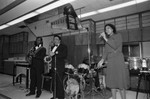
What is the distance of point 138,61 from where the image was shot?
276 centimetres

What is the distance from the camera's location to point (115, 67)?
6.07 feet

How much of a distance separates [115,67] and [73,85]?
1.60 m

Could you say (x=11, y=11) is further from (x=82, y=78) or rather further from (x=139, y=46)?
(x=139, y=46)

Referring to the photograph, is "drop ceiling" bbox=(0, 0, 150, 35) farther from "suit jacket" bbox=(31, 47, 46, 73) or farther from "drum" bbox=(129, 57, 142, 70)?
"drum" bbox=(129, 57, 142, 70)

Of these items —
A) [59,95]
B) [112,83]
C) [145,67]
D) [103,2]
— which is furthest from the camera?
[103,2]

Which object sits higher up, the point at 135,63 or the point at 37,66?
the point at 135,63

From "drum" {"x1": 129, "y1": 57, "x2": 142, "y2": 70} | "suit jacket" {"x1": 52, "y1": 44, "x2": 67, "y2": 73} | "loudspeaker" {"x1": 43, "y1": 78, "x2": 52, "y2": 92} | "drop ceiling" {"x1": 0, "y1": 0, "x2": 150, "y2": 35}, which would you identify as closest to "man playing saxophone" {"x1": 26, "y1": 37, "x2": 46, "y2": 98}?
"loudspeaker" {"x1": 43, "y1": 78, "x2": 52, "y2": 92}

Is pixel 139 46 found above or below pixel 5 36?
below

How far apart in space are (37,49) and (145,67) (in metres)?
2.86

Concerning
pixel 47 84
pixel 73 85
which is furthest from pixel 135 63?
pixel 47 84

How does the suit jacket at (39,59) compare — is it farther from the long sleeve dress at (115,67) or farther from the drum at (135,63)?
the drum at (135,63)

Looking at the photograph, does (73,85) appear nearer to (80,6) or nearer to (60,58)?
(60,58)

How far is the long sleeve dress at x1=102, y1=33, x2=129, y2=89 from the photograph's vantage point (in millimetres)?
1818

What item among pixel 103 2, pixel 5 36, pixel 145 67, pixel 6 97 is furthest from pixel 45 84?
pixel 5 36
